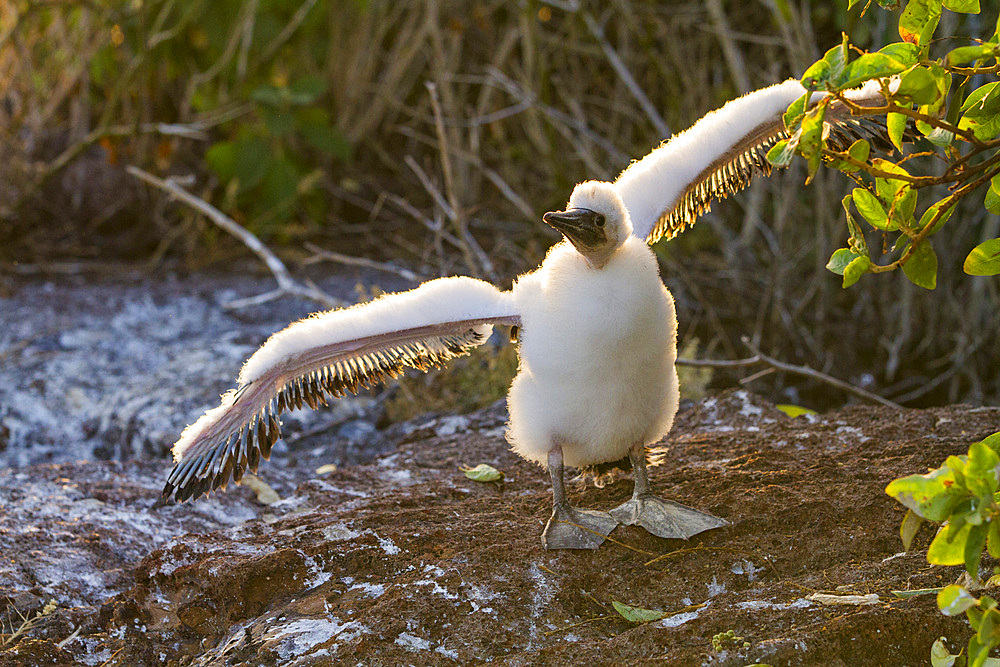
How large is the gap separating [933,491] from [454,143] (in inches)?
225

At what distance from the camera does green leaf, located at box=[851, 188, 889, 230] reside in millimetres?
2066

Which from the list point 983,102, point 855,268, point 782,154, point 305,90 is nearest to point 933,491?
point 855,268

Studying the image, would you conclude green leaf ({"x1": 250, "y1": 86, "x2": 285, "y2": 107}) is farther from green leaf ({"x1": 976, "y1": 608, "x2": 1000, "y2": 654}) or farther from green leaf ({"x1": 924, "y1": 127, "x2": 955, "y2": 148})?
green leaf ({"x1": 976, "y1": 608, "x2": 1000, "y2": 654})

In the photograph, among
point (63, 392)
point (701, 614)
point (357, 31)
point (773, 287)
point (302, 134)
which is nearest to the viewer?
point (701, 614)

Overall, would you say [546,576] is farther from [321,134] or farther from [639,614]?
[321,134]

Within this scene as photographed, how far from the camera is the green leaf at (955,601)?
1.60 meters

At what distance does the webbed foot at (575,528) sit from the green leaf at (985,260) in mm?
1210

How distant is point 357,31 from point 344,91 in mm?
473

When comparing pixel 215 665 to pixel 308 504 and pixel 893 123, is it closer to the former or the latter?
pixel 308 504

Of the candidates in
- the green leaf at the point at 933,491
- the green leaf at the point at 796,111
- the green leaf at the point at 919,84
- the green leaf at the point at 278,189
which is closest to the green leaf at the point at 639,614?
the green leaf at the point at 933,491

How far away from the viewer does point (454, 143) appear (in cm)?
701

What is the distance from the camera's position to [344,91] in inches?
304

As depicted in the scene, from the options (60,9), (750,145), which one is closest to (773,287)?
(750,145)

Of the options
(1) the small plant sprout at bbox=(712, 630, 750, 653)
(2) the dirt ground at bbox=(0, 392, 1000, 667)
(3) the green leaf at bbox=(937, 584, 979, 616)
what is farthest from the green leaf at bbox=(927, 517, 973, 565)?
(1) the small plant sprout at bbox=(712, 630, 750, 653)
